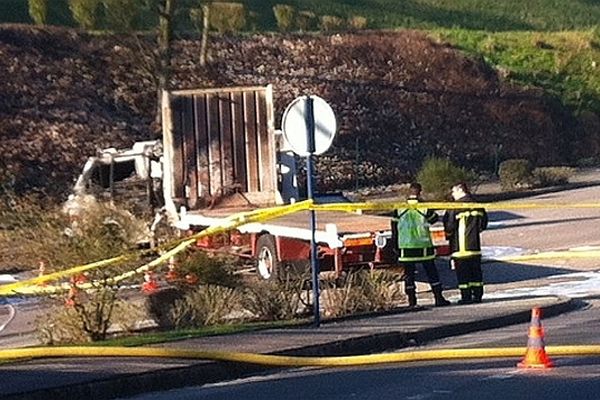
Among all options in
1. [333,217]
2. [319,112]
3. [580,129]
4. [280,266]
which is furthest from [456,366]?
[580,129]

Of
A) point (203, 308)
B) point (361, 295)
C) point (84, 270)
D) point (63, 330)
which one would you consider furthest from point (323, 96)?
point (84, 270)

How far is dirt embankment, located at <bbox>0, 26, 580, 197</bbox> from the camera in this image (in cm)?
4700

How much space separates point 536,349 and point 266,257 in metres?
10.8

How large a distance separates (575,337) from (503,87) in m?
44.3

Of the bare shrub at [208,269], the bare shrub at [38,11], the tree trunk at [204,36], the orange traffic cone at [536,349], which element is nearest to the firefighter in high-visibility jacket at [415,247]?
the bare shrub at [208,269]

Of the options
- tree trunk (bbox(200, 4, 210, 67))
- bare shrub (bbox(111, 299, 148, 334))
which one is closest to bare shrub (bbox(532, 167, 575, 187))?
tree trunk (bbox(200, 4, 210, 67))

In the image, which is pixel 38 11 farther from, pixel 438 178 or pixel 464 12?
pixel 464 12

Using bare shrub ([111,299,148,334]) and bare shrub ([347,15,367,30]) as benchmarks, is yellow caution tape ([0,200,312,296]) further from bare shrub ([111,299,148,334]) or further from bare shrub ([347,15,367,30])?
bare shrub ([347,15,367,30])

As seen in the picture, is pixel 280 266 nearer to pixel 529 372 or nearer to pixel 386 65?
pixel 529 372

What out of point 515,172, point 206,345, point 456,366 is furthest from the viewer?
point 515,172

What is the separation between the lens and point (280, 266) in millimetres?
23719

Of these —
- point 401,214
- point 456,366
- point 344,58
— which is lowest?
point 456,366

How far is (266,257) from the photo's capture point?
24391mm

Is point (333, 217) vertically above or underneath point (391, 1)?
underneath
